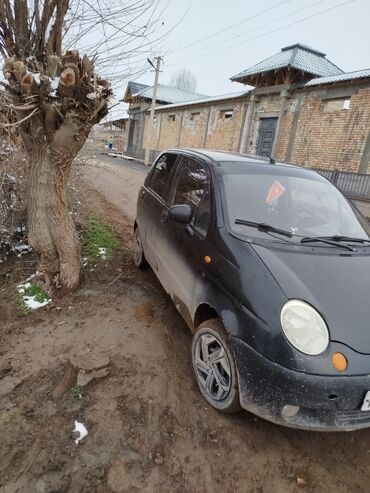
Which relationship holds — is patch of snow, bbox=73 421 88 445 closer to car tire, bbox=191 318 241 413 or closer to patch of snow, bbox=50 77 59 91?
car tire, bbox=191 318 241 413

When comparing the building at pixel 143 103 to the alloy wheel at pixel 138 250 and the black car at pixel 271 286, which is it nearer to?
the alloy wheel at pixel 138 250

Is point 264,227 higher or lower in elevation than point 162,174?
lower

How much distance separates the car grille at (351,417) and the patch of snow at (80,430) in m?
1.61

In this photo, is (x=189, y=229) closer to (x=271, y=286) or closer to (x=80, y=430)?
(x=271, y=286)

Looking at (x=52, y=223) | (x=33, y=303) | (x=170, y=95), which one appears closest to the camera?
(x=33, y=303)

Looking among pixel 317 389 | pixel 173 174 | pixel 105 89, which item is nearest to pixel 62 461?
pixel 317 389

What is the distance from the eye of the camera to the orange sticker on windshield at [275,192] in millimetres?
2969

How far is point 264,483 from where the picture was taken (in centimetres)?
204

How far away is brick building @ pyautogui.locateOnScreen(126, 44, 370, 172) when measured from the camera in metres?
14.1

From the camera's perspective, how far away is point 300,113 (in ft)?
53.8

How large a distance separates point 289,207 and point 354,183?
11.8 meters

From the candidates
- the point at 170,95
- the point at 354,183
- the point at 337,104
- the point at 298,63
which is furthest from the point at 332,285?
the point at 170,95

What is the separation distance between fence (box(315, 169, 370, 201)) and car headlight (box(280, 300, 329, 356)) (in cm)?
1191

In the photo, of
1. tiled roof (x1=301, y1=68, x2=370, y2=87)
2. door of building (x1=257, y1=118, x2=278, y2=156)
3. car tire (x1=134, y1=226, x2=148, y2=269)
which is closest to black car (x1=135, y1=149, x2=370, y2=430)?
car tire (x1=134, y1=226, x2=148, y2=269)
